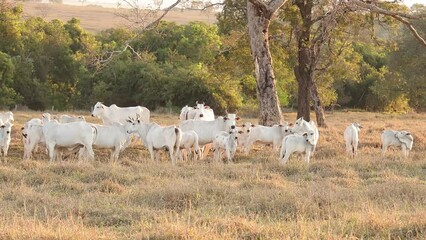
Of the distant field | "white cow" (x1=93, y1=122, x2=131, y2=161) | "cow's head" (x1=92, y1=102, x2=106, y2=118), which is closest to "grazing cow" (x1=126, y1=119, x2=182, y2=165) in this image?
"white cow" (x1=93, y1=122, x2=131, y2=161)

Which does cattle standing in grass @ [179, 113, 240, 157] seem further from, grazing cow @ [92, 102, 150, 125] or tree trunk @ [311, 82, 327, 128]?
tree trunk @ [311, 82, 327, 128]

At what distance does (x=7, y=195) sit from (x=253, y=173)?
5024mm

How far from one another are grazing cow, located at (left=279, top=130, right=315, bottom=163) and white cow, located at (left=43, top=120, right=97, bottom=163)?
4.93 metres

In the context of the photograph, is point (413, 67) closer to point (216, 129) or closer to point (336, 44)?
point (336, 44)

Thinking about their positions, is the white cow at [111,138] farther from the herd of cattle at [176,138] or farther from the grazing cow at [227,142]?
the grazing cow at [227,142]

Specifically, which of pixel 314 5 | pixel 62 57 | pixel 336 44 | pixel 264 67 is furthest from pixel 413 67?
pixel 62 57

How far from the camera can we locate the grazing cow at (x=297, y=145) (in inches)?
648

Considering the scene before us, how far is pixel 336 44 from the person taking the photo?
105 ft

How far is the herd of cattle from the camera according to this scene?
55.3 ft

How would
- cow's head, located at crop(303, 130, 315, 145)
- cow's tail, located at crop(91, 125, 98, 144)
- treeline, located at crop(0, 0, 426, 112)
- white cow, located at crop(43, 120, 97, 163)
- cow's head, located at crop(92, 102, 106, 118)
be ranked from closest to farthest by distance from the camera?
cow's head, located at crop(303, 130, 315, 145) → white cow, located at crop(43, 120, 97, 163) → cow's tail, located at crop(91, 125, 98, 144) → cow's head, located at crop(92, 102, 106, 118) → treeline, located at crop(0, 0, 426, 112)

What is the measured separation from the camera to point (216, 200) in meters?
10.9

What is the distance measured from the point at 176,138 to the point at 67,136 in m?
2.81

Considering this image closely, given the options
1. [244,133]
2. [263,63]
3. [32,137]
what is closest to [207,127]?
[244,133]

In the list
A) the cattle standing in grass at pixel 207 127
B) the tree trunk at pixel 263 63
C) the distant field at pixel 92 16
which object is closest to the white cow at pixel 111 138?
the cattle standing in grass at pixel 207 127
